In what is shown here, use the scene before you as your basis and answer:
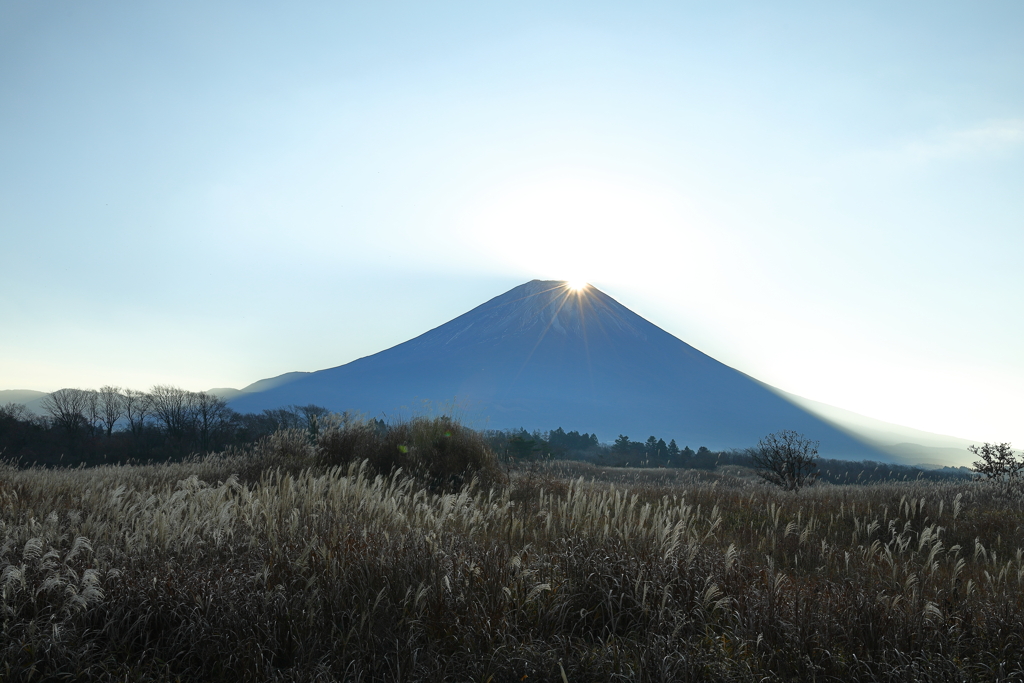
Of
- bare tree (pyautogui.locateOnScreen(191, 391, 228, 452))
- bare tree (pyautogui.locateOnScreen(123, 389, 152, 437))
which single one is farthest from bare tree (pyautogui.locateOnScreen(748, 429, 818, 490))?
bare tree (pyautogui.locateOnScreen(123, 389, 152, 437))

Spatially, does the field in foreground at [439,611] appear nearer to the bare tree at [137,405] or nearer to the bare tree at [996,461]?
the bare tree at [996,461]

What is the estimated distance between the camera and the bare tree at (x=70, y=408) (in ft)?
114

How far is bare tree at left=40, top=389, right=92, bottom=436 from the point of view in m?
34.8

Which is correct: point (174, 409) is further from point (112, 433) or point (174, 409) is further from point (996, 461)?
point (996, 461)

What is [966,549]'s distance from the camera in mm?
5609

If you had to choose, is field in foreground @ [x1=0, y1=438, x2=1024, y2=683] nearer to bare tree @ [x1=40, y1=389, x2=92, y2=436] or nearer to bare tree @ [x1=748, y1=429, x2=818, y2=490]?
bare tree @ [x1=748, y1=429, x2=818, y2=490]

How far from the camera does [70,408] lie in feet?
135

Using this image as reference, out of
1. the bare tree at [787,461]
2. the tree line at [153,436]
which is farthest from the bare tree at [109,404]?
the bare tree at [787,461]

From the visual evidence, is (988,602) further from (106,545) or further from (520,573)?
(106,545)

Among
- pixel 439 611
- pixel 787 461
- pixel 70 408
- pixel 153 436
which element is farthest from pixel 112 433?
pixel 439 611

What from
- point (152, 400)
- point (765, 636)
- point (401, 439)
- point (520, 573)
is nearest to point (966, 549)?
point (765, 636)

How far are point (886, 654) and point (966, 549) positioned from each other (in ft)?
13.5

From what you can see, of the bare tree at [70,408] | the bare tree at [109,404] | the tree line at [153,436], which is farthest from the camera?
the bare tree at [109,404]

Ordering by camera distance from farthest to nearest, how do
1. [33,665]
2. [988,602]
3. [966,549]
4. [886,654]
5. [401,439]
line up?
[401,439] → [966,549] → [988,602] → [886,654] → [33,665]
